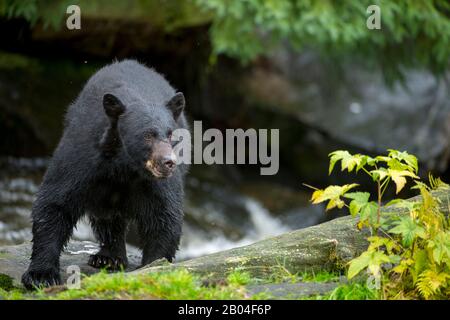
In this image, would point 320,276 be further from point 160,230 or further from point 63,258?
point 63,258

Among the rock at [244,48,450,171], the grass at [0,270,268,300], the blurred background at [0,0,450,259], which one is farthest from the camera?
the rock at [244,48,450,171]

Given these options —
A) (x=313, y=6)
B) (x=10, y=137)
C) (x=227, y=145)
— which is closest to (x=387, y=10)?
(x=313, y=6)

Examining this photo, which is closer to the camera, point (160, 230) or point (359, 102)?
point (160, 230)

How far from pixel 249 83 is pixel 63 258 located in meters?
10.4

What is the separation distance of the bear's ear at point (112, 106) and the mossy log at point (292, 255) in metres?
1.27

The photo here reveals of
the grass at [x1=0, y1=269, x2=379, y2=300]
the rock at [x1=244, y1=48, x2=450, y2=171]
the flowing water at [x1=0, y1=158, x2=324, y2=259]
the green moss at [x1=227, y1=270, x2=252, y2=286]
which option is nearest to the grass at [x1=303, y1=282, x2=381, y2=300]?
the grass at [x1=0, y1=269, x2=379, y2=300]

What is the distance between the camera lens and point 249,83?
681 inches

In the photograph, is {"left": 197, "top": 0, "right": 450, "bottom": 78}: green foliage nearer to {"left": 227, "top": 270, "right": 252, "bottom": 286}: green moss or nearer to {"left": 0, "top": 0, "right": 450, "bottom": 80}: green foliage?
{"left": 0, "top": 0, "right": 450, "bottom": 80}: green foliage

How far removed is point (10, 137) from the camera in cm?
1445

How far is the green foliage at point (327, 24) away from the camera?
39.0 ft

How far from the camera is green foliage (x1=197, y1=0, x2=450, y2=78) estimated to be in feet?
39.0

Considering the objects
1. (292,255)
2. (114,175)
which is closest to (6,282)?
(114,175)

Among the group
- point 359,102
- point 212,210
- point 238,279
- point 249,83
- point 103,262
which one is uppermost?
point 249,83

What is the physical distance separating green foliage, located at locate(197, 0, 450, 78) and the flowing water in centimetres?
292
